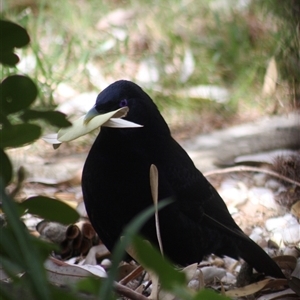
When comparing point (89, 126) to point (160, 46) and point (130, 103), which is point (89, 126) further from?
point (160, 46)

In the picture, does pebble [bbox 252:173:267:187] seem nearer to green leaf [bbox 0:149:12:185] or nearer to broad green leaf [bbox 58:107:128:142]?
broad green leaf [bbox 58:107:128:142]

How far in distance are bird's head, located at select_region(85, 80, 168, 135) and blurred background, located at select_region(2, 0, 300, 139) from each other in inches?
71.9

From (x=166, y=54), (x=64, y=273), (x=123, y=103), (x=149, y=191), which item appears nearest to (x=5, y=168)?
(x=64, y=273)

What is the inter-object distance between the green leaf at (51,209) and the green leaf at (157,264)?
0.30 meters

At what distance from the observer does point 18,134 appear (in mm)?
1299

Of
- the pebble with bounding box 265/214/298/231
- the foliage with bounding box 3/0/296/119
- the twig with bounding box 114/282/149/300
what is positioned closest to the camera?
the twig with bounding box 114/282/149/300

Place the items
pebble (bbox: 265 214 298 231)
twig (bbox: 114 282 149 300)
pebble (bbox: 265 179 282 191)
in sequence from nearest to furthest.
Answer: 1. twig (bbox: 114 282 149 300)
2. pebble (bbox: 265 214 298 231)
3. pebble (bbox: 265 179 282 191)

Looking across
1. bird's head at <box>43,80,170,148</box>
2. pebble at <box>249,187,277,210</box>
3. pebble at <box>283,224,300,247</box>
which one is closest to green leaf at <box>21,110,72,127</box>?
bird's head at <box>43,80,170,148</box>

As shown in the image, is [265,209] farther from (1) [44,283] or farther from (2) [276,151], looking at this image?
(1) [44,283]

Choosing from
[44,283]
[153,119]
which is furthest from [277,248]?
[44,283]

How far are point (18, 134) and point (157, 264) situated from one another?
16.6 inches

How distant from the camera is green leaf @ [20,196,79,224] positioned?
4.29 feet

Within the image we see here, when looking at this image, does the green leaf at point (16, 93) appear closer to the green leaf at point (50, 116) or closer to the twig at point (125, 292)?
the green leaf at point (50, 116)

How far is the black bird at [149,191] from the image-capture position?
9.71 feet
